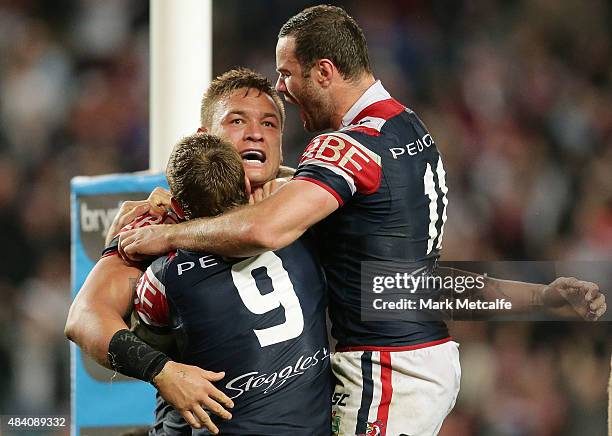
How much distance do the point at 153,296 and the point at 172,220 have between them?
1.26ft

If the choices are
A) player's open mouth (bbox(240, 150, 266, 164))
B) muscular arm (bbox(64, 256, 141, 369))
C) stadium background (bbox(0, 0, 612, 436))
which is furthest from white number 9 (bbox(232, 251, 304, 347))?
stadium background (bbox(0, 0, 612, 436))

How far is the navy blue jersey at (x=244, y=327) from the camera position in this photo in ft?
7.30

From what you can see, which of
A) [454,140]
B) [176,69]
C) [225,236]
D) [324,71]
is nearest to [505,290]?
[324,71]

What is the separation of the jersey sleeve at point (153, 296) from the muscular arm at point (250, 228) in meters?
0.07

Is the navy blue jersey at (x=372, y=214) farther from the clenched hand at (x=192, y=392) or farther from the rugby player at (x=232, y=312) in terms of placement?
the clenched hand at (x=192, y=392)

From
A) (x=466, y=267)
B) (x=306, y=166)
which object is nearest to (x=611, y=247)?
(x=466, y=267)

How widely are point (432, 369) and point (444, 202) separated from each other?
53 centimetres

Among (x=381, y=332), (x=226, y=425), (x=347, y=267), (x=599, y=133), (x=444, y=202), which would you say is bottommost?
(x=226, y=425)

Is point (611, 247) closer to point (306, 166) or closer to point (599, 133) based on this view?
point (599, 133)

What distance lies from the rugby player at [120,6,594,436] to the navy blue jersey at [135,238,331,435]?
3.9 inches

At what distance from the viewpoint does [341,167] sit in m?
2.43

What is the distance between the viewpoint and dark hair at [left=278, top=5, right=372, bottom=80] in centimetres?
278

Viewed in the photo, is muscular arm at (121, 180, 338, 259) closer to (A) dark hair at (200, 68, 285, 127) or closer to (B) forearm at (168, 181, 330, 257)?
(B) forearm at (168, 181, 330, 257)

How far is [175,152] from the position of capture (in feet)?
7.51
